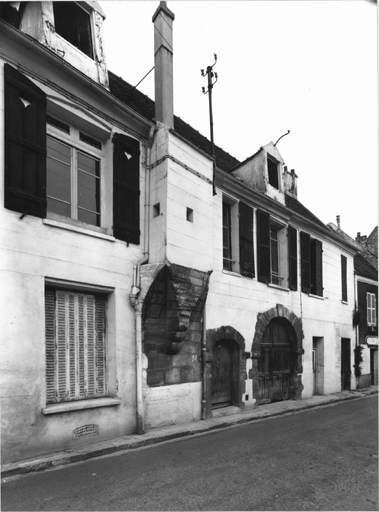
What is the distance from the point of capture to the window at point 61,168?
637 centimetres

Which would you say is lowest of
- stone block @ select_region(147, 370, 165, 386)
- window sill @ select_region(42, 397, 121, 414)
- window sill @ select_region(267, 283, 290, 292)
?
window sill @ select_region(42, 397, 121, 414)

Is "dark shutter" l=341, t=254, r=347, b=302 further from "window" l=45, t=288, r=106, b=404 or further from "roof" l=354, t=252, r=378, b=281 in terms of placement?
"window" l=45, t=288, r=106, b=404

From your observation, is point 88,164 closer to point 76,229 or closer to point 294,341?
point 76,229

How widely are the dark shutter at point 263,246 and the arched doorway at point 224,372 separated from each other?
2.28 m

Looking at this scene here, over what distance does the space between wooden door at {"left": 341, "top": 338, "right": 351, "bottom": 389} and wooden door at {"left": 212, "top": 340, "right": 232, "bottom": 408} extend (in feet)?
26.0

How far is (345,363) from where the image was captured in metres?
17.6

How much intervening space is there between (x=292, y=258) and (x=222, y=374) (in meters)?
4.87

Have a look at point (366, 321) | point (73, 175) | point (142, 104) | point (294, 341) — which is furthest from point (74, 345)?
point (366, 321)

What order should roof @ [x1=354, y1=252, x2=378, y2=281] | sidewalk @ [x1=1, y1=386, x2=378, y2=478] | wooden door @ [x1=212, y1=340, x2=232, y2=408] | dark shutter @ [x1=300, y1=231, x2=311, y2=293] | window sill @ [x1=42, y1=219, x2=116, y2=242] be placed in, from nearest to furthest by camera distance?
1. sidewalk @ [x1=1, y1=386, x2=378, y2=478]
2. window sill @ [x1=42, y1=219, x2=116, y2=242]
3. wooden door @ [x1=212, y1=340, x2=232, y2=408]
4. dark shutter @ [x1=300, y1=231, x2=311, y2=293]
5. roof @ [x1=354, y1=252, x2=378, y2=281]

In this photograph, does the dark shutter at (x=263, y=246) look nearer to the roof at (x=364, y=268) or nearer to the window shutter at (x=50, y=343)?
the window shutter at (x=50, y=343)

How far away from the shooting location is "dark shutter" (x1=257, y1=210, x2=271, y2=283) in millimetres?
12398

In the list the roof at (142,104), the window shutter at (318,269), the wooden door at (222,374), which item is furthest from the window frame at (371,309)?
the wooden door at (222,374)

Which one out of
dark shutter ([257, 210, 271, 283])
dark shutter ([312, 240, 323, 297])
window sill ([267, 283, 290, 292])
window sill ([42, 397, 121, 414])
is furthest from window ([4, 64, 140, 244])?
dark shutter ([312, 240, 323, 297])

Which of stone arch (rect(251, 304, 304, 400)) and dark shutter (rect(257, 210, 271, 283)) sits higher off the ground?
dark shutter (rect(257, 210, 271, 283))
